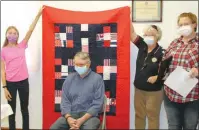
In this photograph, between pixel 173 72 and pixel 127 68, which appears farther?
pixel 127 68

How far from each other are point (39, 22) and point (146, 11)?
1.35 m

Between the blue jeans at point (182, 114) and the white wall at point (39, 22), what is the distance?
871 millimetres

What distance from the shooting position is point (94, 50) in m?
3.28

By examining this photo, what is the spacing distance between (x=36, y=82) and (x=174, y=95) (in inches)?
74.9

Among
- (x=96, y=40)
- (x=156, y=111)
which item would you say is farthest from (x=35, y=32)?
(x=156, y=111)

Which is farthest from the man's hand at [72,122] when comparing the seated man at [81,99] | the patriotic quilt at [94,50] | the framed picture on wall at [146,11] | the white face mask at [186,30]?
the framed picture on wall at [146,11]

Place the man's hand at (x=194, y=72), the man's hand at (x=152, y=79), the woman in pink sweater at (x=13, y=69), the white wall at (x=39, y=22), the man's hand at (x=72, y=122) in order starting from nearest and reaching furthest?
1. the man's hand at (x=194, y=72)
2. the man's hand at (x=72, y=122)
3. the man's hand at (x=152, y=79)
4. the woman in pink sweater at (x=13, y=69)
5. the white wall at (x=39, y=22)

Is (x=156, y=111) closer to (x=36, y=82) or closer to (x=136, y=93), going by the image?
(x=136, y=93)

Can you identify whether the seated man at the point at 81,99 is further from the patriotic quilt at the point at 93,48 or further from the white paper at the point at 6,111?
the white paper at the point at 6,111

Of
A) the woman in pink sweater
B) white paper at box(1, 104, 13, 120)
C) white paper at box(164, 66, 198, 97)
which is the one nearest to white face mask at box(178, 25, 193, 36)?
white paper at box(164, 66, 198, 97)

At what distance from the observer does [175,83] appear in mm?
2527

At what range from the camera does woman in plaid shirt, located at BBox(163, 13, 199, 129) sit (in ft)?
7.94

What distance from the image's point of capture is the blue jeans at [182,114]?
2438mm

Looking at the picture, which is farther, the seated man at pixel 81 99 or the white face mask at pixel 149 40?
the white face mask at pixel 149 40
